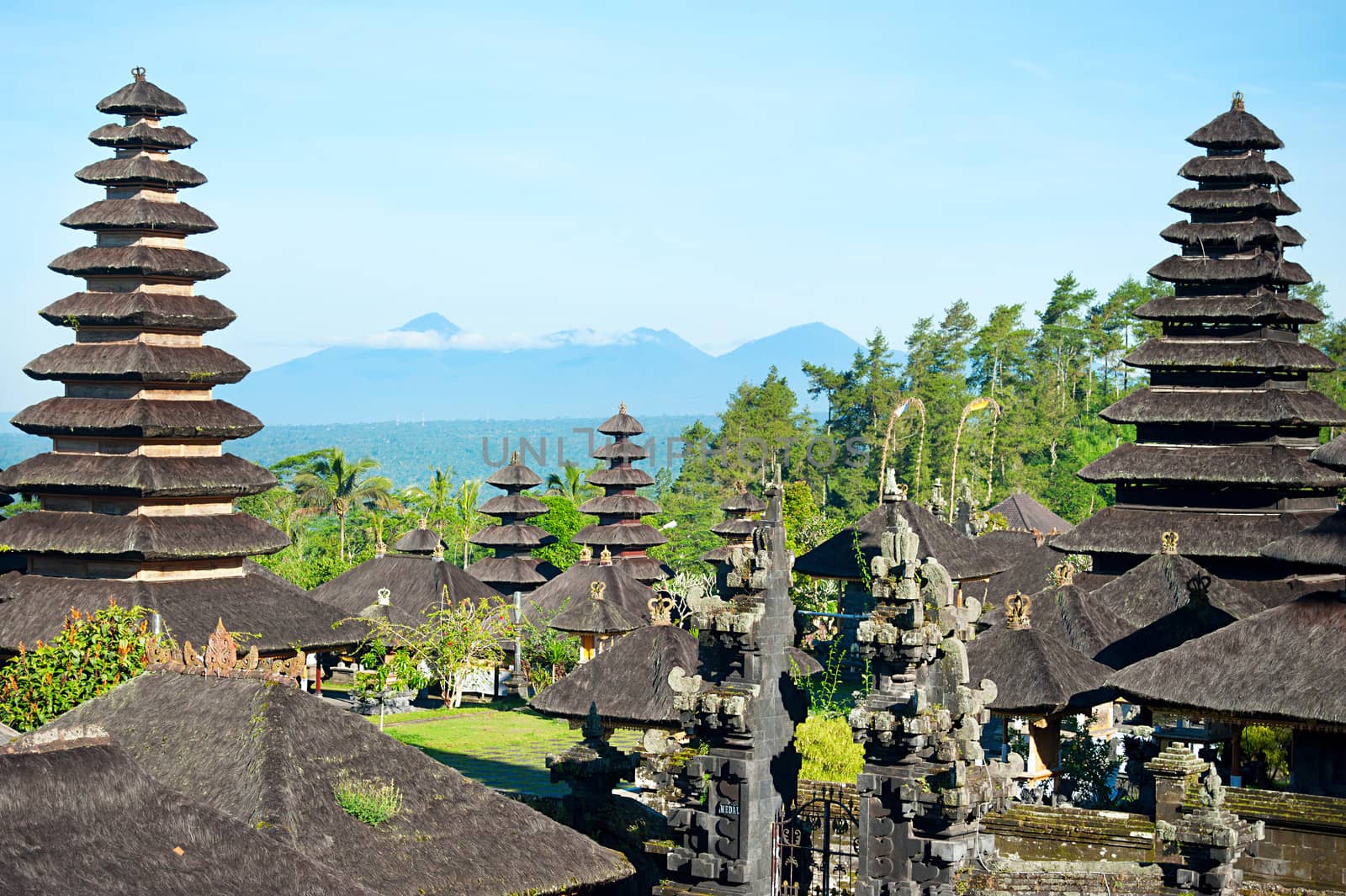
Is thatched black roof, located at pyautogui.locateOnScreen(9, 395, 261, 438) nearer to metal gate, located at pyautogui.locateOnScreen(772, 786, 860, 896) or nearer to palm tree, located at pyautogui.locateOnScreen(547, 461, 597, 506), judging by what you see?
metal gate, located at pyautogui.locateOnScreen(772, 786, 860, 896)

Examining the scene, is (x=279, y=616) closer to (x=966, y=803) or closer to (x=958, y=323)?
(x=966, y=803)

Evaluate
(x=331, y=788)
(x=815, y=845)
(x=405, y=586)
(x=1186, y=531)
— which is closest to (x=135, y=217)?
(x=405, y=586)

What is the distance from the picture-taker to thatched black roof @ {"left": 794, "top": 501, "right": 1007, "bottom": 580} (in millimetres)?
47281

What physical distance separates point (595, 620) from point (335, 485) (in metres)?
43.4

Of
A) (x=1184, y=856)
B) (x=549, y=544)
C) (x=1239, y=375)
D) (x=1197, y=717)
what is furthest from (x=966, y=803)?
(x=549, y=544)

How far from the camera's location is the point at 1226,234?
143ft

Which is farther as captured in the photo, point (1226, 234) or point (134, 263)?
point (1226, 234)

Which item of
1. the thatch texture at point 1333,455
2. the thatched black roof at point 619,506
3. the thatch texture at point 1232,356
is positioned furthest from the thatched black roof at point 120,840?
the thatched black roof at point 619,506

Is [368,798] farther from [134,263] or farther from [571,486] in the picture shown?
[571,486]

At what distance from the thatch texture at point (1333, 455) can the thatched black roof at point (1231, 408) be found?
35.7 feet

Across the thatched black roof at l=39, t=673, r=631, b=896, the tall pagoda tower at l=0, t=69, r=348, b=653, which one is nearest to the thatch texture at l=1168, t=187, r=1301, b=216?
the tall pagoda tower at l=0, t=69, r=348, b=653

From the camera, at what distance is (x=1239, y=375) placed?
43156 mm

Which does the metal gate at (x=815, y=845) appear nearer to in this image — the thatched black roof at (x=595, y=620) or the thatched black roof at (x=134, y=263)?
the thatched black roof at (x=134, y=263)

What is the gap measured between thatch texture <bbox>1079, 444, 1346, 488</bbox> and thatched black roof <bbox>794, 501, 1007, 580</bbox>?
518 centimetres
